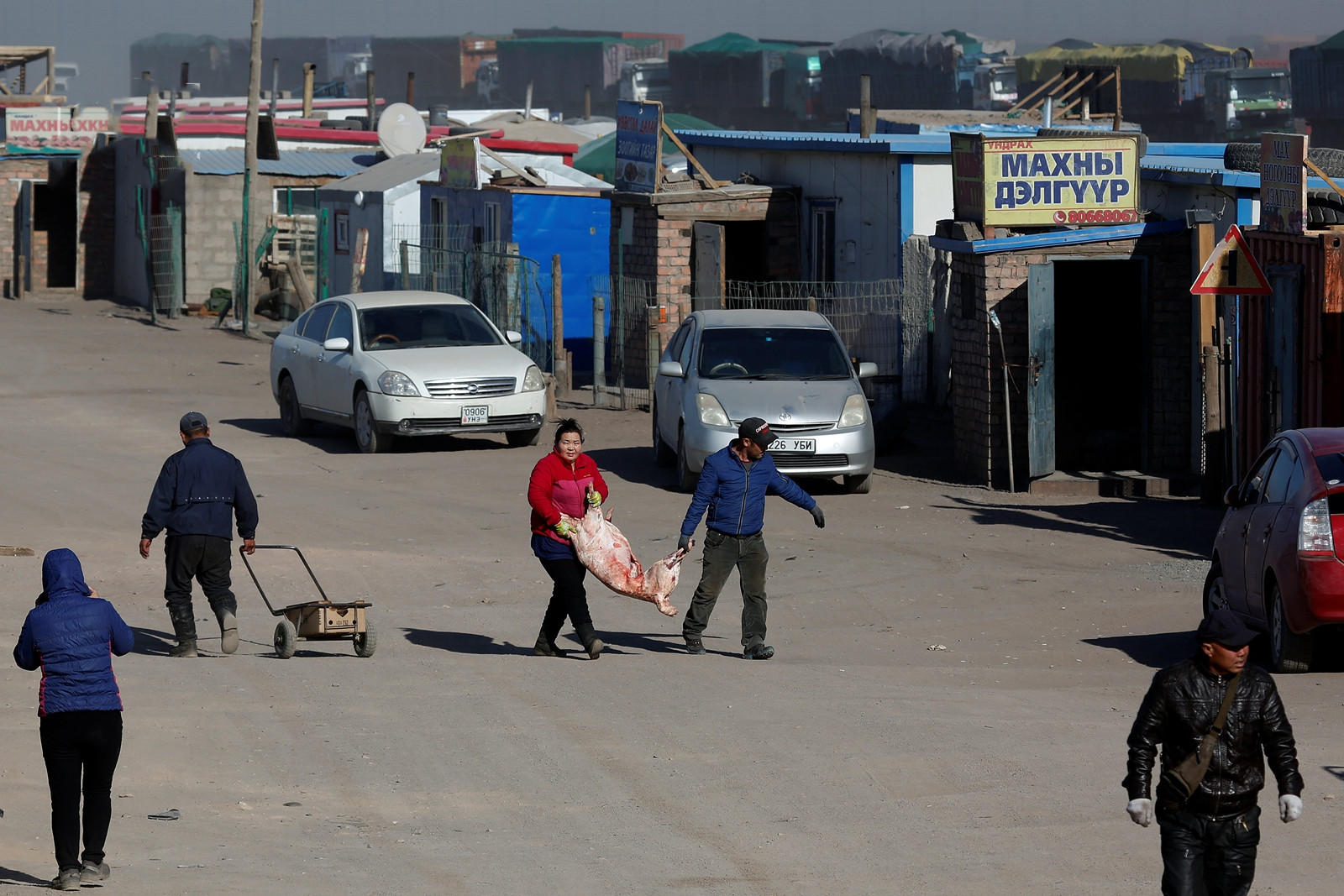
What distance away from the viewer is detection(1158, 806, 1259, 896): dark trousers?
555 cm

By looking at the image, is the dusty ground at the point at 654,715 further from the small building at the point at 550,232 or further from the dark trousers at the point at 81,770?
the small building at the point at 550,232

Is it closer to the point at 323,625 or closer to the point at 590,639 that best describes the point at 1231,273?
the point at 590,639

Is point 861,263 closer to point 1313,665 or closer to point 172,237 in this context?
point 1313,665

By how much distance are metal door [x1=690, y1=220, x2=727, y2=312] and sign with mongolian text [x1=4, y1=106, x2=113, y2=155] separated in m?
23.6

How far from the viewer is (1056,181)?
1823cm

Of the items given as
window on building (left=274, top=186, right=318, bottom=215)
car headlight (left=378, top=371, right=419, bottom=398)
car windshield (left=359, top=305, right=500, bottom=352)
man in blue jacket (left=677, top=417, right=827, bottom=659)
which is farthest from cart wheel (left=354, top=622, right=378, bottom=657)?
window on building (left=274, top=186, right=318, bottom=215)

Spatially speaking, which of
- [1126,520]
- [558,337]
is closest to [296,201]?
[558,337]

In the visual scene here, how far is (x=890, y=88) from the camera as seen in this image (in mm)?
97375

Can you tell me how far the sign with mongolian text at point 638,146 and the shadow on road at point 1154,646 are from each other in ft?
50.2

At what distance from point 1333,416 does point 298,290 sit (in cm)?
2236

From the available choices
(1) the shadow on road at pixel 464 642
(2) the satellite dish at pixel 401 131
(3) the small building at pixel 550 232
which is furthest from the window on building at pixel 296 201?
(1) the shadow on road at pixel 464 642

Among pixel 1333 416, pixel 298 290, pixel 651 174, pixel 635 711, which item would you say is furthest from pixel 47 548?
pixel 298 290

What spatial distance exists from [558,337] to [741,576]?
14.4 m

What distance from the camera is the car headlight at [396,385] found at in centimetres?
1942
